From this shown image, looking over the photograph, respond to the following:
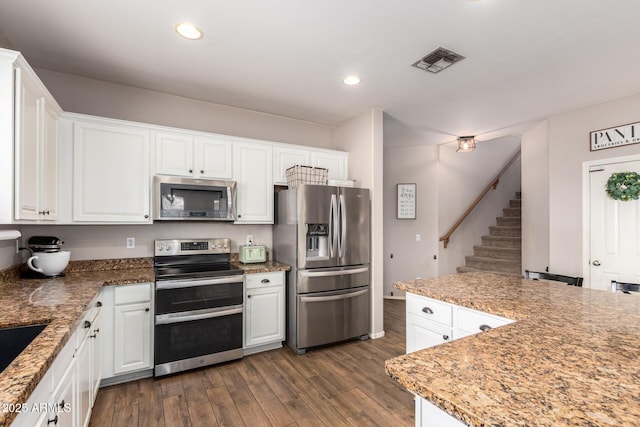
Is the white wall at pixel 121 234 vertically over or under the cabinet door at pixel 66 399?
over

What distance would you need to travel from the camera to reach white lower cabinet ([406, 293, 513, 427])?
1.65 m

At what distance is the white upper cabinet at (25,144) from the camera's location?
164cm

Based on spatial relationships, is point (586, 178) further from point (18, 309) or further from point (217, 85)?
point (18, 309)

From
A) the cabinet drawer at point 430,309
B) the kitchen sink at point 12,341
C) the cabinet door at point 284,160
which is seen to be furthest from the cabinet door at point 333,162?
the kitchen sink at point 12,341

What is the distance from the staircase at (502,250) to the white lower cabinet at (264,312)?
3.77m

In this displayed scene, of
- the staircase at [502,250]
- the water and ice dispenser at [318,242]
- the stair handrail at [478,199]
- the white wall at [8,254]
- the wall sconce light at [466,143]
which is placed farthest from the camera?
the stair handrail at [478,199]

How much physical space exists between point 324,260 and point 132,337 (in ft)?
6.00

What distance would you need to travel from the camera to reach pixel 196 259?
10.5 ft

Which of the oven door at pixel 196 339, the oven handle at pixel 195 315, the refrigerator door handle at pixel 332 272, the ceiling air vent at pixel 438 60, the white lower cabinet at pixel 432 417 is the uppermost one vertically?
the ceiling air vent at pixel 438 60

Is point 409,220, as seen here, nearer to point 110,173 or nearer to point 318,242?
point 318,242

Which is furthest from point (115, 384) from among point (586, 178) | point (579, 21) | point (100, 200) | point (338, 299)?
point (586, 178)

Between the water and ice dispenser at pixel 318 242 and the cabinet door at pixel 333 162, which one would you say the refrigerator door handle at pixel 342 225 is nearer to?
the water and ice dispenser at pixel 318 242

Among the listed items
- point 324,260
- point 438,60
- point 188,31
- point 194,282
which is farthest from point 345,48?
point 194,282

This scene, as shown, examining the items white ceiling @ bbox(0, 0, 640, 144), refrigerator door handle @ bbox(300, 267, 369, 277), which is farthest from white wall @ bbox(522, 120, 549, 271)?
refrigerator door handle @ bbox(300, 267, 369, 277)
